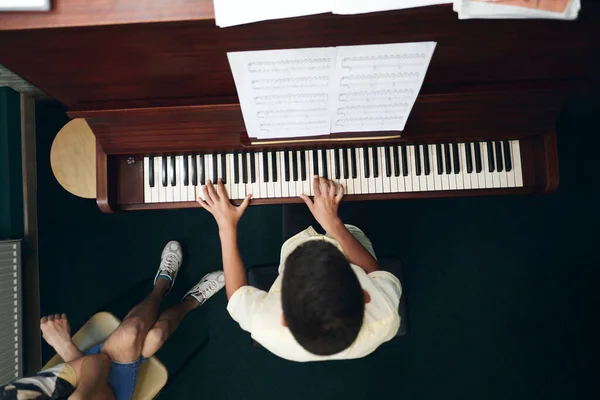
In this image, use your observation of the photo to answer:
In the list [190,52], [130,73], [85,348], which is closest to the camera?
[190,52]

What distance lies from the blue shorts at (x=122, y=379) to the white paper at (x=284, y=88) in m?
1.34

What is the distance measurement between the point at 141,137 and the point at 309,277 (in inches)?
37.5

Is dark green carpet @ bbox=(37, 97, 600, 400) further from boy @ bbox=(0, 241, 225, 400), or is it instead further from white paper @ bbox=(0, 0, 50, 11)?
white paper @ bbox=(0, 0, 50, 11)

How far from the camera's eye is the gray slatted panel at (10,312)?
7.68ft

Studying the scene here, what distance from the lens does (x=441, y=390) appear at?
276 centimetres

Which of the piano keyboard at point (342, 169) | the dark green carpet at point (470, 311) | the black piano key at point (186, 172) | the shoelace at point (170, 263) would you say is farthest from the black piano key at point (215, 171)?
the shoelace at point (170, 263)

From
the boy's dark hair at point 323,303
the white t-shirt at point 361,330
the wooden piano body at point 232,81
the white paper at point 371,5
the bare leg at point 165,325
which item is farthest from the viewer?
the bare leg at point 165,325

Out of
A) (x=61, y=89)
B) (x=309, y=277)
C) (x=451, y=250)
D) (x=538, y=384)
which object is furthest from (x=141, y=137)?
(x=538, y=384)

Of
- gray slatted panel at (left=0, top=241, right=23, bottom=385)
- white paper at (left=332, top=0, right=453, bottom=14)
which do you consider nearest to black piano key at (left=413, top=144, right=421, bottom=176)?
white paper at (left=332, top=0, right=453, bottom=14)

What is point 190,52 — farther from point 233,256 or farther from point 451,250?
point 451,250

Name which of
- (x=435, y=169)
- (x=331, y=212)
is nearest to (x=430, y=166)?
(x=435, y=169)

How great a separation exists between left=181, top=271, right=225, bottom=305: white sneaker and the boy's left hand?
79 centimetres

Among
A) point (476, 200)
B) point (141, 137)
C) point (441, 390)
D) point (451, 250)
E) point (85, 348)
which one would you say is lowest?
point (441, 390)

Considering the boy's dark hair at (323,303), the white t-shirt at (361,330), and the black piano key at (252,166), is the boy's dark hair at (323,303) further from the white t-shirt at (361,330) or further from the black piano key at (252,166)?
the black piano key at (252,166)
